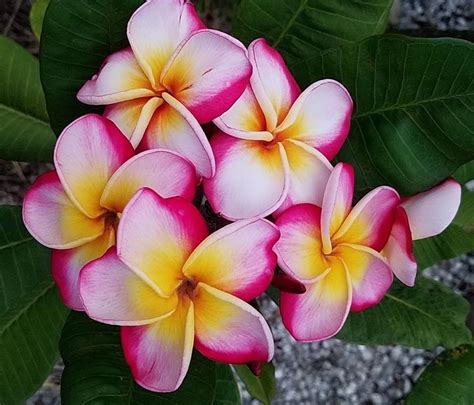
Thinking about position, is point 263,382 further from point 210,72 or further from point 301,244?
point 210,72

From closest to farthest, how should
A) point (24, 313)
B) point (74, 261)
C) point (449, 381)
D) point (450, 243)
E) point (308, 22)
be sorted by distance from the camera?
1. point (74, 261)
2. point (308, 22)
3. point (24, 313)
4. point (450, 243)
5. point (449, 381)

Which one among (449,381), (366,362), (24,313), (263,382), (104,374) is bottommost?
(366,362)

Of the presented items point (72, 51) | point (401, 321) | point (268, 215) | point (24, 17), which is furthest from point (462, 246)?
point (24, 17)

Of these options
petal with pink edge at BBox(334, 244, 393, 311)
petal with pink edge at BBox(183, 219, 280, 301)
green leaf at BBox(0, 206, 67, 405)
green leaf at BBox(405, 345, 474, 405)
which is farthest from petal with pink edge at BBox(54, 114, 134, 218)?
green leaf at BBox(405, 345, 474, 405)

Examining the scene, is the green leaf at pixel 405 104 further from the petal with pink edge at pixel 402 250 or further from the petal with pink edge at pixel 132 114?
the petal with pink edge at pixel 132 114

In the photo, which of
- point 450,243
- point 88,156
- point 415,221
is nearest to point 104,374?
point 88,156

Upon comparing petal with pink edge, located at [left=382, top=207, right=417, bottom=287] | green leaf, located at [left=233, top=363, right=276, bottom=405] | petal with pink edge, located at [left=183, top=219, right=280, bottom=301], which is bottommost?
green leaf, located at [left=233, top=363, right=276, bottom=405]

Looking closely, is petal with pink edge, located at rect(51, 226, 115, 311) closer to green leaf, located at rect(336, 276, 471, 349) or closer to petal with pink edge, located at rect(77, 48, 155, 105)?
petal with pink edge, located at rect(77, 48, 155, 105)
